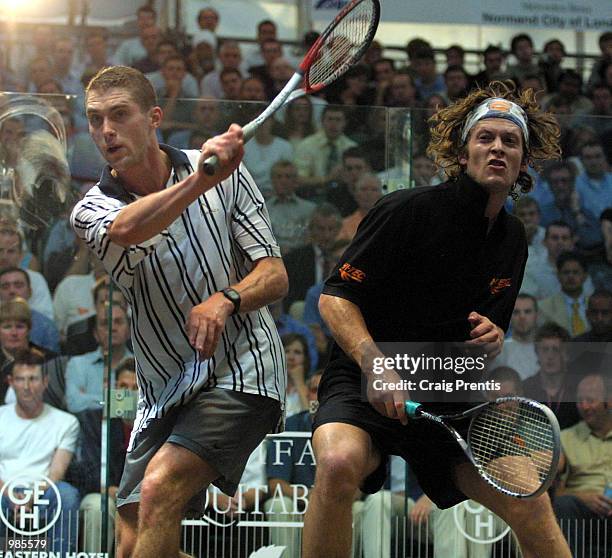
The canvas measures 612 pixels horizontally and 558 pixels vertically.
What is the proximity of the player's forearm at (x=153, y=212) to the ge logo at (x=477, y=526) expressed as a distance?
2.28 meters

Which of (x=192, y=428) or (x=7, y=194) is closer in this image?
(x=192, y=428)

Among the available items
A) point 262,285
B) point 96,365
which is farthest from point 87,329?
point 262,285

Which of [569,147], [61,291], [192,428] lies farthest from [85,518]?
[569,147]

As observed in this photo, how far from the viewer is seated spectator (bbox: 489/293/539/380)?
530 centimetres

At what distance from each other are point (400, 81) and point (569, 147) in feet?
10.6

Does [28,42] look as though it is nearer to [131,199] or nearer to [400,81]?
[400,81]

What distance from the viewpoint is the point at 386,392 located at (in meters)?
3.73

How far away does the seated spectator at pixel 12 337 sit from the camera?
518 cm

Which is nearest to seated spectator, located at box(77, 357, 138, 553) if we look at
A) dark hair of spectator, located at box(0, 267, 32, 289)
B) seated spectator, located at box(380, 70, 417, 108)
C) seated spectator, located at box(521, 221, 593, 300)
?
dark hair of spectator, located at box(0, 267, 32, 289)

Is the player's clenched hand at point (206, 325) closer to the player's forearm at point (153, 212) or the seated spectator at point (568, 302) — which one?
the player's forearm at point (153, 212)

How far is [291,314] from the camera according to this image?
528 cm

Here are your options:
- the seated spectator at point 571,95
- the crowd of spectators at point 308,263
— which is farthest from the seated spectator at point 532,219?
the seated spectator at point 571,95

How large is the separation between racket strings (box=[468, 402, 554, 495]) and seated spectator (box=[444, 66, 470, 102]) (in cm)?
494

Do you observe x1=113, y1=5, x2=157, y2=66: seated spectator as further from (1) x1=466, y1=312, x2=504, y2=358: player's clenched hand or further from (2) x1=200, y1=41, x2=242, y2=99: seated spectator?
(1) x1=466, y1=312, x2=504, y2=358: player's clenched hand
